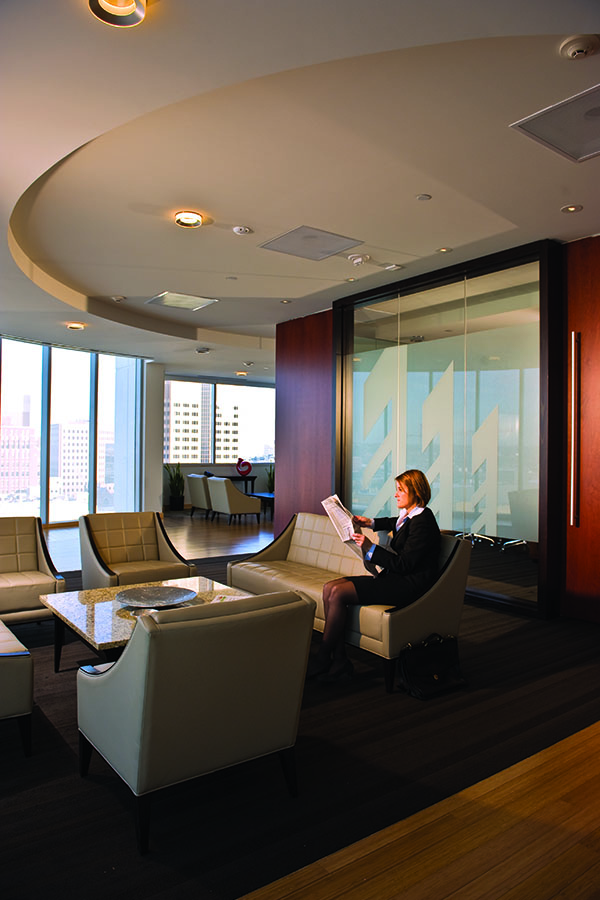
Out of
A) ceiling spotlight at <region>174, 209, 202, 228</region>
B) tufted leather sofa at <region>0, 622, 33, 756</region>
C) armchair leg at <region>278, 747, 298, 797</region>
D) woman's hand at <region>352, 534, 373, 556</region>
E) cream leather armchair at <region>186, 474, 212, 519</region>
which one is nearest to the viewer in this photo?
armchair leg at <region>278, 747, 298, 797</region>

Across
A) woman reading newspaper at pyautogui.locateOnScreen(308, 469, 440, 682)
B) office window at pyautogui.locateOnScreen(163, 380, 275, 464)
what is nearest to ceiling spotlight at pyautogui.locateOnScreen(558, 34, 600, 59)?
woman reading newspaper at pyautogui.locateOnScreen(308, 469, 440, 682)

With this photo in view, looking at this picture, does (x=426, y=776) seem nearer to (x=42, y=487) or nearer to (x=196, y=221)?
(x=196, y=221)

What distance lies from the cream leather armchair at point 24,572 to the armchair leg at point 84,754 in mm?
1803

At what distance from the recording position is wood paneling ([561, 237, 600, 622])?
480cm

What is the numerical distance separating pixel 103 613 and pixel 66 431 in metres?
6.94

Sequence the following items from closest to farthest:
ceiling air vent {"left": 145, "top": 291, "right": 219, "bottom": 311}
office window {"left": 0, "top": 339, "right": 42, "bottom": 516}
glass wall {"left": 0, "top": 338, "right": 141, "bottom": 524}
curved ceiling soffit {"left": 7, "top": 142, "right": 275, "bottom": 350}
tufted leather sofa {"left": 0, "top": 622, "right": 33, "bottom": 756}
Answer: tufted leather sofa {"left": 0, "top": 622, "right": 33, "bottom": 756}, curved ceiling soffit {"left": 7, "top": 142, "right": 275, "bottom": 350}, ceiling air vent {"left": 145, "top": 291, "right": 219, "bottom": 311}, office window {"left": 0, "top": 339, "right": 42, "bottom": 516}, glass wall {"left": 0, "top": 338, "right": 141, "bottom": 524}

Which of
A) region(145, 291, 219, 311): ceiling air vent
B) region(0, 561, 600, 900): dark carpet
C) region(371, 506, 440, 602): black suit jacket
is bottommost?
region(0, 561, 600, 900): dark carpet

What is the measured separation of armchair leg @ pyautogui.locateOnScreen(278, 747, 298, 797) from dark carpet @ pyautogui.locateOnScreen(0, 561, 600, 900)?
41mm

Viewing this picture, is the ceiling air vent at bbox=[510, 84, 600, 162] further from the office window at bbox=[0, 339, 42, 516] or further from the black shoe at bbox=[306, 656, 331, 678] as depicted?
the office window at bbox=[0, 339, 42, 516]

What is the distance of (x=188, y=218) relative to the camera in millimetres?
4438

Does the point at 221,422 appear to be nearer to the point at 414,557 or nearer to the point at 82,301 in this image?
the point at 82,301

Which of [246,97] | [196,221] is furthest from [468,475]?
[246,97]

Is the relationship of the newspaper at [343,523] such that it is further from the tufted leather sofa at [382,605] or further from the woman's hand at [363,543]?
the tufted leather sofa at [382,605]

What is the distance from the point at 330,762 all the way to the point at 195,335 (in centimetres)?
695
